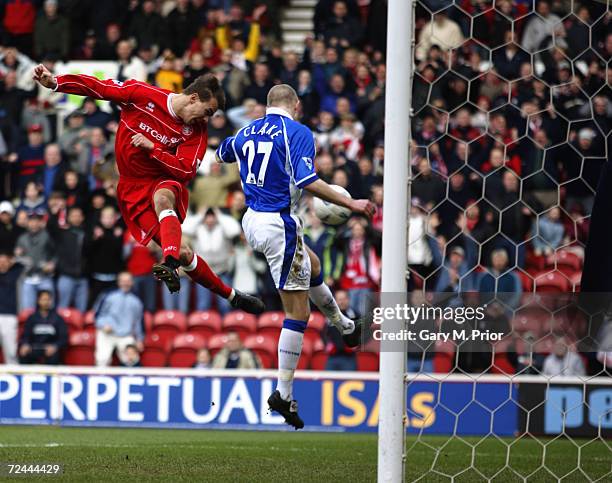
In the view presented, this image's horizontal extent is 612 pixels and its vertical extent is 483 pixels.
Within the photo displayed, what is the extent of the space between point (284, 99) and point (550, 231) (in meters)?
6.03

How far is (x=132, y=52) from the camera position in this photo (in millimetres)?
16578

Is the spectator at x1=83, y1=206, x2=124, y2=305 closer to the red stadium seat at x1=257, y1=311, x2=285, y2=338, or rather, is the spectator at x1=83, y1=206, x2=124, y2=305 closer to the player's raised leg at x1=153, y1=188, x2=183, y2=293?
the red stadium seat at x1=257, y1=311, x2=285, y2=338

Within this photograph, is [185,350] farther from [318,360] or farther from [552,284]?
[552,284]

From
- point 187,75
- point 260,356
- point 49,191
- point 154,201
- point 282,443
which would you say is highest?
point 187,75

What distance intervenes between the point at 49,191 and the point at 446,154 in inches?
202

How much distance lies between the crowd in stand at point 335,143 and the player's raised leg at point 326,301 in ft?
9.58

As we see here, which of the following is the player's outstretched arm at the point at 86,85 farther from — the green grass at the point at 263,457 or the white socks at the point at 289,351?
the green grass at the point at 263,457

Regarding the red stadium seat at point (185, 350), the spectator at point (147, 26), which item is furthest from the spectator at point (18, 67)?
the red stadium seat at point (185, 350)

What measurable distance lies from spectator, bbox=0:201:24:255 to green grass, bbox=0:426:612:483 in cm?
364

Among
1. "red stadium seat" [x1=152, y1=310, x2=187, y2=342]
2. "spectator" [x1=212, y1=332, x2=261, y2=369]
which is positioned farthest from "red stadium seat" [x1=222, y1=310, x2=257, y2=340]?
"red stadium seat" [x1=152, y1=310, x2=187, y2=342]

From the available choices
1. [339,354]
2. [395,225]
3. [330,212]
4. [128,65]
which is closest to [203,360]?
[339,354]

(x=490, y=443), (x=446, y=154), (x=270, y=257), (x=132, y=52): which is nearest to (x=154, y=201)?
(x=270, y=257)

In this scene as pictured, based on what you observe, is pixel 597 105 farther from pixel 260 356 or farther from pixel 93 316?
pixel 93 316

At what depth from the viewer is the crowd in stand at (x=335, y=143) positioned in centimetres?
1272
